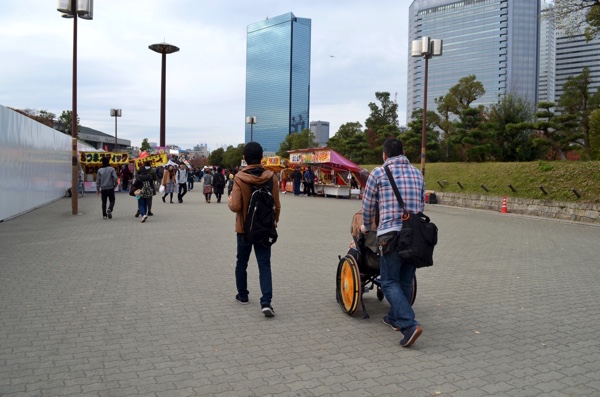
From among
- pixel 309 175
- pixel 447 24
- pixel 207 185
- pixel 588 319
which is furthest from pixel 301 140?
pixel 447 24

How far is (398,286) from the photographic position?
447cm

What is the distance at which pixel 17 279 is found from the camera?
654cm

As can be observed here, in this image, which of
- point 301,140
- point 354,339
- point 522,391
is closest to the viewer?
point 522,391

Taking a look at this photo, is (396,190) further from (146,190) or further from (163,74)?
(163,74)

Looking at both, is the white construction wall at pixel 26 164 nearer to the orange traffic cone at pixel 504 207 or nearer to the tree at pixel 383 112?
the orange traffic cone at pixel 504 207

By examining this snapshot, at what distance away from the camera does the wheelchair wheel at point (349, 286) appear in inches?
196

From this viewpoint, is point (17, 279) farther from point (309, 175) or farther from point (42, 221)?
point (309, 175)

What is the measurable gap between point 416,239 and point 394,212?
31cm

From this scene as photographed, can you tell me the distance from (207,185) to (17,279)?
16.1m

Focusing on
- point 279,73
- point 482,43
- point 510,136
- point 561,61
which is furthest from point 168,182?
point 482,43

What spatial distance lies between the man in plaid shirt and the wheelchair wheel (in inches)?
19.2

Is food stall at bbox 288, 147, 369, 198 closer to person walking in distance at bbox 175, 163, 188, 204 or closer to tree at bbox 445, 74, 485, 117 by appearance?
person walking in distance at bbox 175, 163, 188, 204

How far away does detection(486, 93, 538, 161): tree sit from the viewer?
28.3 metres

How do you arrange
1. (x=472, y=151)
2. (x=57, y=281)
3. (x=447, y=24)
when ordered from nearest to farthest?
1. (x=57, y=281)
2. (x=472, y=151)
3. (x=447, y=24)
